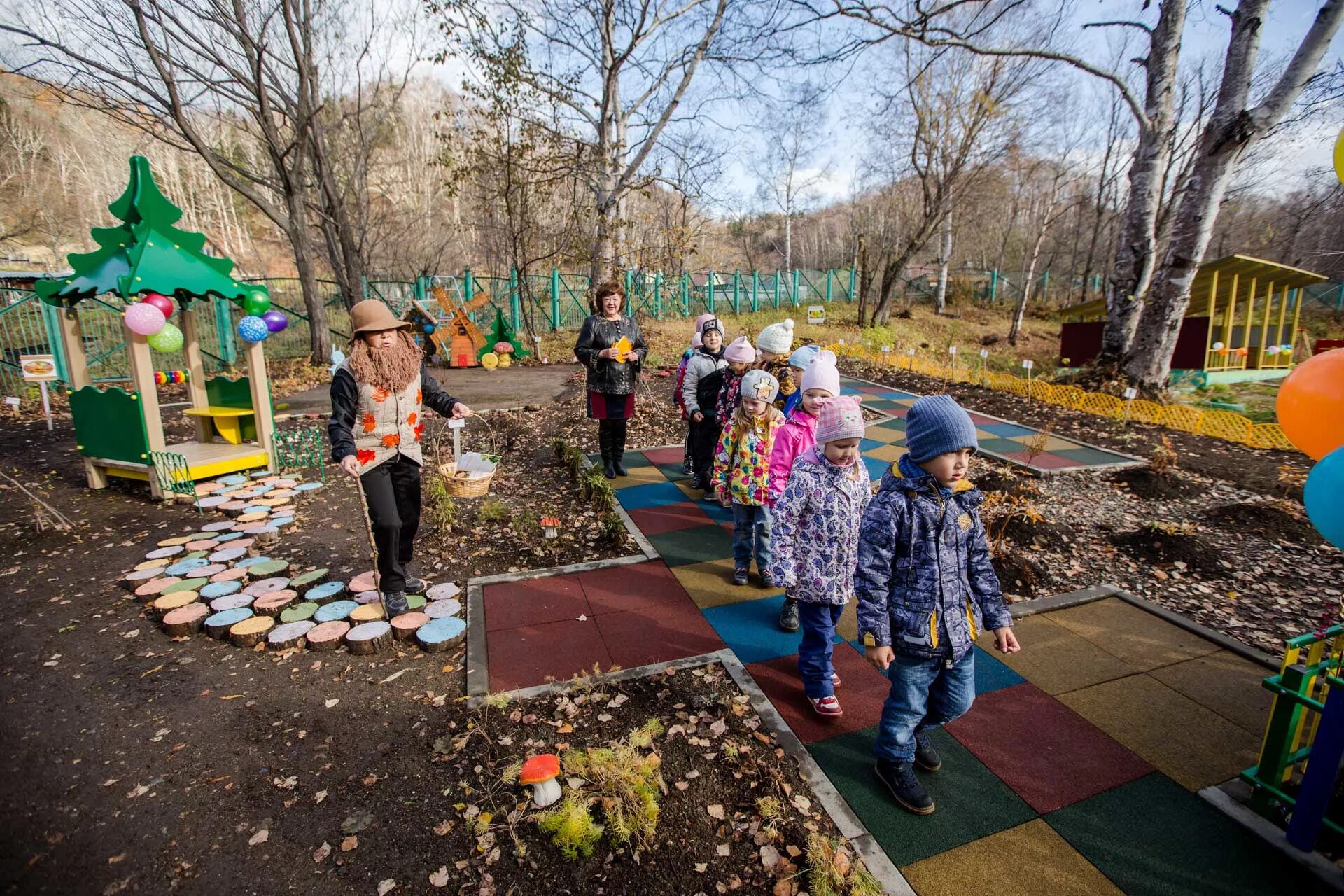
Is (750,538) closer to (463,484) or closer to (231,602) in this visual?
(463,484)

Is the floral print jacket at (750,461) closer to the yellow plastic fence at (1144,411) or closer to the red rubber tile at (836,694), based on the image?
the red rubber tile at (836,694)

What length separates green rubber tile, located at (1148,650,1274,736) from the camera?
9.50 ft

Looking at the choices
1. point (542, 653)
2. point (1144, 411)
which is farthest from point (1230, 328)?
point (542, 653)

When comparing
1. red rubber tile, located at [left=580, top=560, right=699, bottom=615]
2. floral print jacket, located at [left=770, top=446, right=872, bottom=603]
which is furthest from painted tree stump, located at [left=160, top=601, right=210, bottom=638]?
floral print jacket, located at [left=770, top=446, right=872, bottom=603]

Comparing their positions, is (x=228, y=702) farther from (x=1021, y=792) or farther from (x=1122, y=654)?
(x=1122, y=654)

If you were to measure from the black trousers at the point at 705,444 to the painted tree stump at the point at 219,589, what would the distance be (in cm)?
368

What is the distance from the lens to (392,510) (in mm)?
3654

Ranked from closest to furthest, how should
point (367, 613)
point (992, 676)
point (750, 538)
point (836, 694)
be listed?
point (836, 694)
point (992, 676)
point (367, 613)
point (750, 538)

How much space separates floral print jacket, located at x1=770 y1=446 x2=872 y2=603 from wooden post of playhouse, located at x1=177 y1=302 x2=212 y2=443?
704cm

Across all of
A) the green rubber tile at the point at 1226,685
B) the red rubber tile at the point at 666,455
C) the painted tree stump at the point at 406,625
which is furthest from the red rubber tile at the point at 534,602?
the green rubber tile at the point at 1226,685

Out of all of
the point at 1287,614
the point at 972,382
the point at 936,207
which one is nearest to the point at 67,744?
the point at 1287,614

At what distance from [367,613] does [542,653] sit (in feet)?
3.83

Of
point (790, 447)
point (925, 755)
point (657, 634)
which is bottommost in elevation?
point (657, 634)

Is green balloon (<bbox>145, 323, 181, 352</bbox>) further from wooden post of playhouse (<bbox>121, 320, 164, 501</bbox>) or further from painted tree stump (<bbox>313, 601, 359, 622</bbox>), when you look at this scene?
painted tree stump (<bbox>313, 601, 359, 622</bbox>)
